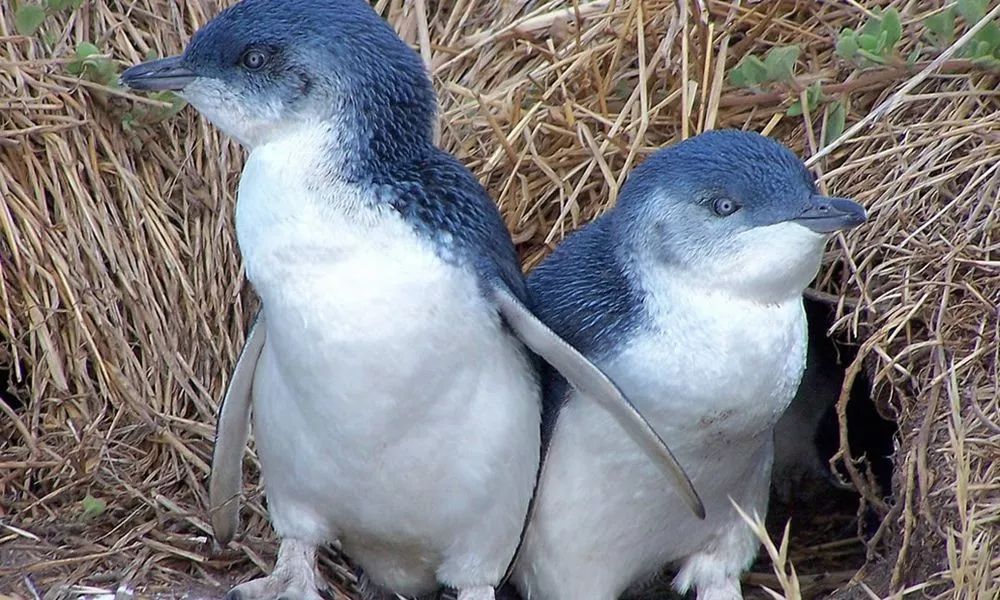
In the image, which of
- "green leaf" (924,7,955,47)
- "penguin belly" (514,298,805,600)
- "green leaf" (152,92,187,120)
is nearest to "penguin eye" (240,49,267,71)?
"penguin belly" (514,298,805,600)

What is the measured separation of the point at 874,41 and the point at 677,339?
1060 millimetres

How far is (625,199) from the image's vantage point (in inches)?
132

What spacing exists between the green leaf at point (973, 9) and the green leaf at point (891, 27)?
0.15 metres

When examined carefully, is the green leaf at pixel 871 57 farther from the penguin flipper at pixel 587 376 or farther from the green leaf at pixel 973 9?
the penguin flipper at pixel 587 376

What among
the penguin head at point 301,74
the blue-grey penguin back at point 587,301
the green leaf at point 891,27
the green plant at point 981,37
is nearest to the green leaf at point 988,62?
the green plant at point 981,37

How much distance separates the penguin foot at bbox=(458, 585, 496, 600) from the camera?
132 inches

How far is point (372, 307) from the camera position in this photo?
2.94 m

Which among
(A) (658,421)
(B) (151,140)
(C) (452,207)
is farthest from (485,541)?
(B) (151,140)

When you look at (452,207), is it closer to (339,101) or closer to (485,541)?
(339,101)

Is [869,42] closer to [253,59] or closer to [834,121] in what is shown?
[834,121]

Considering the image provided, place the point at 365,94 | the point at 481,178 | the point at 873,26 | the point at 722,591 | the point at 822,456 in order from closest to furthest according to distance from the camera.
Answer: the point at 365,94
the point at 722,591
the point at 873,26
the point at 481,178
the point at 822,456

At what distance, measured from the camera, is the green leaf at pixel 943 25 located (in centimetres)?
373

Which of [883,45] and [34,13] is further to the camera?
[34,13]

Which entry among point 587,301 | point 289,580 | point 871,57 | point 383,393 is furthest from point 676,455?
point 871,57
